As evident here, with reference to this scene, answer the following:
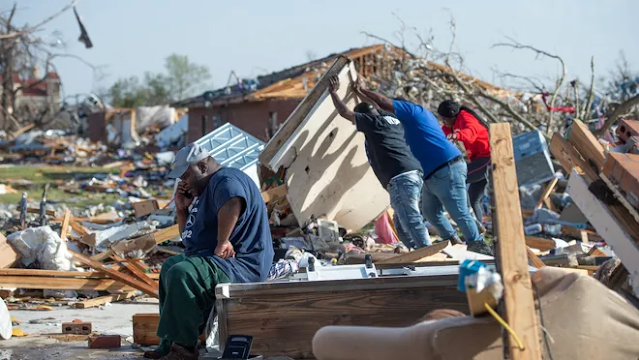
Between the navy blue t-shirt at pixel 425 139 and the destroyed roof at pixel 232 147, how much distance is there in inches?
117

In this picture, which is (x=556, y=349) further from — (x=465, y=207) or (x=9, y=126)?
(x=9, y=126)

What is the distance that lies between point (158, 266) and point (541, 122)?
9234mm

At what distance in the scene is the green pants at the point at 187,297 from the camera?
468 centimetres

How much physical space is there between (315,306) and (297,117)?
3968mm

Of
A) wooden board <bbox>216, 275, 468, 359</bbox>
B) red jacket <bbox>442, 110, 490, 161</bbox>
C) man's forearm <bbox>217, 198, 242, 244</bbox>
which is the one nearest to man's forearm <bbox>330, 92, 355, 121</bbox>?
red jacket <bbox>442, 110, 490, 161</bbox>

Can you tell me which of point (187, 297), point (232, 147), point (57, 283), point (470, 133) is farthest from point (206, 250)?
point (232, 147)

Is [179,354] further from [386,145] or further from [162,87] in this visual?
[162,87]

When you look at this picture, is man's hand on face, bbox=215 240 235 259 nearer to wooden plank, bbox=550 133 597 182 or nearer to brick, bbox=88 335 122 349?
brick, bbox=88 335 122 349

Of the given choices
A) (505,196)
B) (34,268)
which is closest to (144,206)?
(34,268)

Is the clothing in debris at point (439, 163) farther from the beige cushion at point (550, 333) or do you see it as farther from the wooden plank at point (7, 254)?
the wooden plank at point (7, 254)

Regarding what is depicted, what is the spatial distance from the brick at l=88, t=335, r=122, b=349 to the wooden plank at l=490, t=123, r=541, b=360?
3.21 metres

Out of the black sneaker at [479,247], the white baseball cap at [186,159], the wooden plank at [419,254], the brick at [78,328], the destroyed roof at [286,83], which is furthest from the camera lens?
the destroyed roof at [286,83]

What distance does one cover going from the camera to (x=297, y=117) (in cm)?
848

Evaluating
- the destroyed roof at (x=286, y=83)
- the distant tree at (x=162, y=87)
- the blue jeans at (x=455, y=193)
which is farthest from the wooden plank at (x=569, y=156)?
the distant tree at (x=162, y=87)
